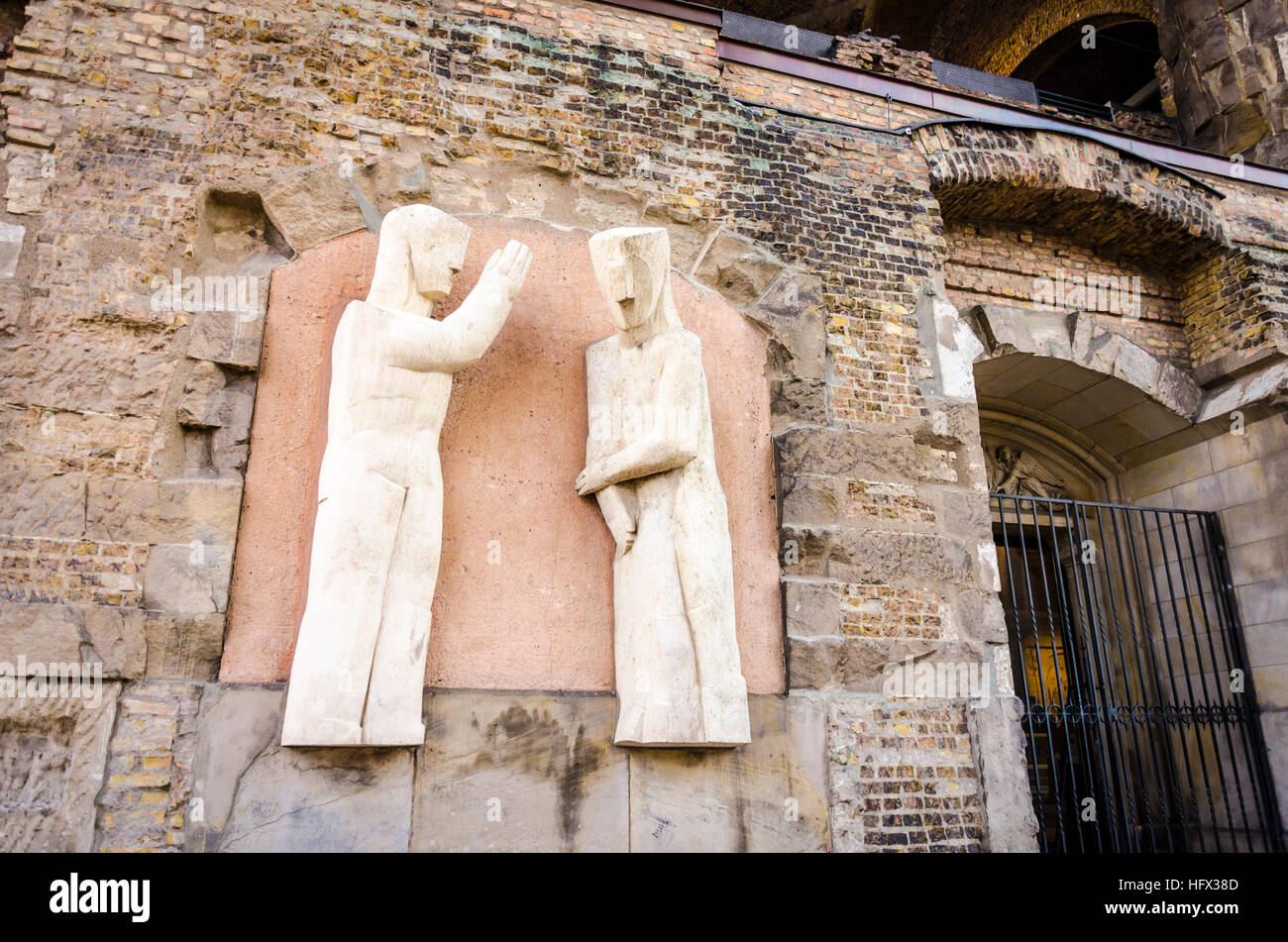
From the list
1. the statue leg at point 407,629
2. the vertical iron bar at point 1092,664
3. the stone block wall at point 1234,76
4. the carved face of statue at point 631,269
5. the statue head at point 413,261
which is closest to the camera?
the statue leg at point 407,629

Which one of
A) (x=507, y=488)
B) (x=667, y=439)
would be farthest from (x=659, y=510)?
(x=507, y=488)

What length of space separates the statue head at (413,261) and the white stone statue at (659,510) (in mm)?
742

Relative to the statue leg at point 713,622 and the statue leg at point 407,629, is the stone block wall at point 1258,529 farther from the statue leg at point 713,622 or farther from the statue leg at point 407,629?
the statue leg at point 407,629

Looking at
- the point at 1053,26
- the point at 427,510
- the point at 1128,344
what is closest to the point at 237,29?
the point at 427,510

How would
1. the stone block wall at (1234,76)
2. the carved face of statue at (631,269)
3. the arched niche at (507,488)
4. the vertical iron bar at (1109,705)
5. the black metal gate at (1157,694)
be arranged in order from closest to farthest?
the arched niche at (507,488)
the carved face of statue at (631,269)
the vertical iron bar at (1109,705)
the black metal gate at (1157,694)
the stone block wall at (1234,76)

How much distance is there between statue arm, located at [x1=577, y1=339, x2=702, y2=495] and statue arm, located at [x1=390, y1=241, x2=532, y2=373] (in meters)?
0.79

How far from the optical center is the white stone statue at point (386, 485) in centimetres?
359

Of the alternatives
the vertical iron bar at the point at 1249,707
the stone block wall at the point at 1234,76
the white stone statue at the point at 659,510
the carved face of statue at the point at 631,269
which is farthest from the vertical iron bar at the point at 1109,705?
the carved face of statue at the point at 631,269

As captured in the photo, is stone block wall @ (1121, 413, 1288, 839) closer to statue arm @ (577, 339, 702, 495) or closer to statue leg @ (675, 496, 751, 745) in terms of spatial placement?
statue leg @ (675, 496, 751, 745)

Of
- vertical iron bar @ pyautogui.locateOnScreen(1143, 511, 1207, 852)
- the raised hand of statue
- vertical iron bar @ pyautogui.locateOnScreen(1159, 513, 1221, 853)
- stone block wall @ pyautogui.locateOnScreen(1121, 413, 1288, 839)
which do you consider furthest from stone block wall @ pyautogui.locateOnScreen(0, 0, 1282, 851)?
stone block wall @ pyautogui.locateOnScreen(1121, 413, 1288, 839)

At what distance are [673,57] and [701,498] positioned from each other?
286 centimetres

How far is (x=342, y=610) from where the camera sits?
143 inches

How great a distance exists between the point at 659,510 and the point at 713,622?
0.57 metres

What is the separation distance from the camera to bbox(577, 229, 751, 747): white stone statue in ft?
13.3
